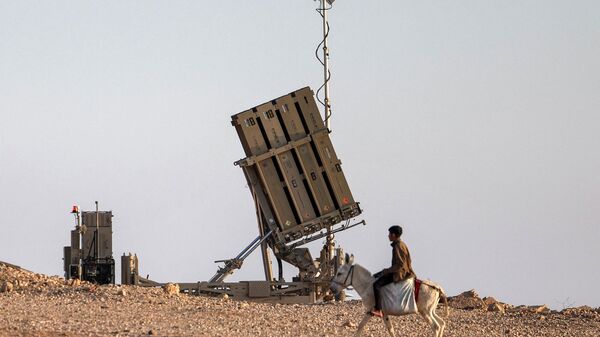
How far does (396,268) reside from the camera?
21.5 metres

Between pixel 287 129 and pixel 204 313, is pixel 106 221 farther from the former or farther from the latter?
pixel 204 313

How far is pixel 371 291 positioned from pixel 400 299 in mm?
480

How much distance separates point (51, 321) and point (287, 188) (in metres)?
9.57

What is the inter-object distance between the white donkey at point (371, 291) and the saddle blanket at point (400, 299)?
100mm

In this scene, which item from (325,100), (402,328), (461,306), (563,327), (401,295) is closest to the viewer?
(401,295)

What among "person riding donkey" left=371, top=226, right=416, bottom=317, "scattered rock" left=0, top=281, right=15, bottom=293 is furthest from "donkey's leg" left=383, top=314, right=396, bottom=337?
"scattered rock" left=0, top=281, right=15, bottom=293

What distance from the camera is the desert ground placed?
22.3m

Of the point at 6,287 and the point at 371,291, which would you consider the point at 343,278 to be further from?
the point at 6,287

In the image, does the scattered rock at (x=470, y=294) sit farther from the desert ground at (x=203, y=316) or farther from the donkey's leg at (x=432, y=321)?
the donkey's leg at (x=432, y=321)

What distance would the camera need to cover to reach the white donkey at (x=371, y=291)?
71.1ft

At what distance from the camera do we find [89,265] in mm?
32125

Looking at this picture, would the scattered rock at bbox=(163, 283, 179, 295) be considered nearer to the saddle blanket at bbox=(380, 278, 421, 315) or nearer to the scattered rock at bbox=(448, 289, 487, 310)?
the scattered rock at bbox=(448, 289, 487, 310)

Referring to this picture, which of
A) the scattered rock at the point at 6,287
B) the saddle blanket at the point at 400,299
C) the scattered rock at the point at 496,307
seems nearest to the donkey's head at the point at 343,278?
the saddle blanket at the point at 400,299

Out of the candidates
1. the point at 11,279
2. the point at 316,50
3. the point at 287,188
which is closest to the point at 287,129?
the point at 287,188
